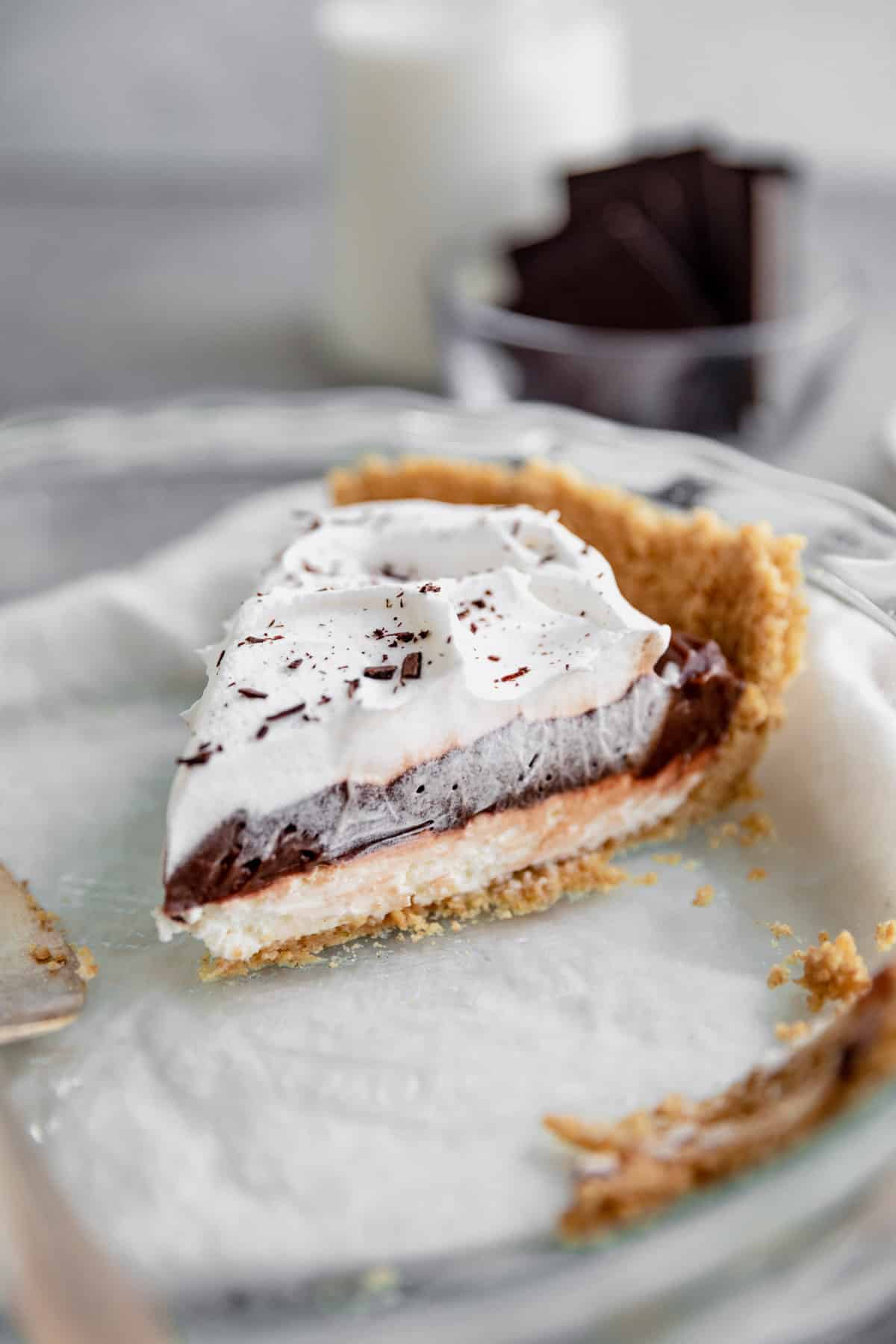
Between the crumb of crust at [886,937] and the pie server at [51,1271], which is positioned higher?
the pie server at [51,1271]

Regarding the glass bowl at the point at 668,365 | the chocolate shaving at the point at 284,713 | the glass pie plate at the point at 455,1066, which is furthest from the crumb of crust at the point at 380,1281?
the glass bowl at the point at 668,365

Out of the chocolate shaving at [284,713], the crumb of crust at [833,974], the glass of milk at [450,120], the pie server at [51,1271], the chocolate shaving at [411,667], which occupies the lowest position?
the crumb of crust at [833,974]

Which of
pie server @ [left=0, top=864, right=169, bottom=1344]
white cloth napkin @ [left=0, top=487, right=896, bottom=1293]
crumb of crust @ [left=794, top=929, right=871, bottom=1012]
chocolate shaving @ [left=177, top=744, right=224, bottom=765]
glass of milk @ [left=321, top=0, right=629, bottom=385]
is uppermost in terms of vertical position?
glass of milk @ [left=321, top=0, right=629, bottom=385]

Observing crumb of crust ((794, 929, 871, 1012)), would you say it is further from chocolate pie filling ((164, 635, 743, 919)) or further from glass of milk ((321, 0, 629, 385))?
glass of milk ((321, 0, 629, 385))

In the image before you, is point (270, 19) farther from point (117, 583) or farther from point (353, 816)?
point (353, 816)

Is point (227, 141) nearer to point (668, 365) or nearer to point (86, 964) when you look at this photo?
point (668, 365)

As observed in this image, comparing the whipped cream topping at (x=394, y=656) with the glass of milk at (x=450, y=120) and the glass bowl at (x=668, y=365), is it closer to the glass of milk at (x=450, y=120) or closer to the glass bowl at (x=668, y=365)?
the glass bowl at (x=668, y=365)

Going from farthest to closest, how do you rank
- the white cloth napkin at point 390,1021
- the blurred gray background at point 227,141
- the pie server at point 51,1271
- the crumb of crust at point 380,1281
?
the blurred gray background at point 227,141, the white cloth napkin at point 390,1021, the crumb of crust at point 380,1281, the pie server at point 51,1271

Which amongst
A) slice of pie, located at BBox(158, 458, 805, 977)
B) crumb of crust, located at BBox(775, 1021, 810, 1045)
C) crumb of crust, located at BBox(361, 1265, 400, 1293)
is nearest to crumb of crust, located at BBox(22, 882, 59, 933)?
slice of pie, located at BBox(158, 458, 805, 977)
